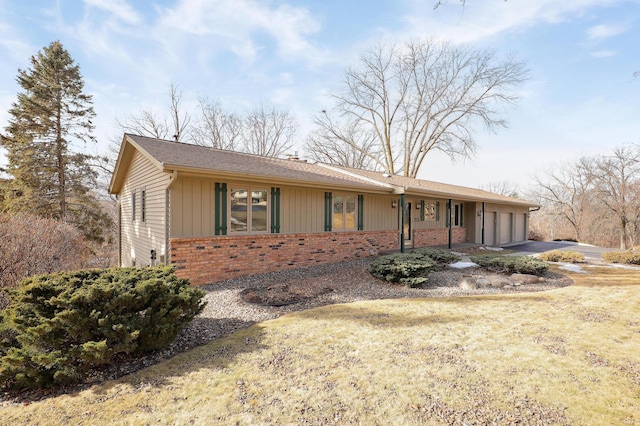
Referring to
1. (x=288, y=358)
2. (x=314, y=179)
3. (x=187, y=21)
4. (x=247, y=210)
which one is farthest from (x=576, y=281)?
(x=187, y=21)

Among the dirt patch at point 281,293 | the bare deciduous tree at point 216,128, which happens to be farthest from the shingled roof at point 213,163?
the bare deciduous tree at point 216,128

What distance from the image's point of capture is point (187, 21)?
28.2 feet

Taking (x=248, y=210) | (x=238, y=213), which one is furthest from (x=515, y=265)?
(x=238, y=213)

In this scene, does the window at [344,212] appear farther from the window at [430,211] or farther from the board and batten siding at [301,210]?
the window at [430,211]

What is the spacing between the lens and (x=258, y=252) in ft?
27.9

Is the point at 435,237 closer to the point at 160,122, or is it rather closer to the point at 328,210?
the point at 328,210

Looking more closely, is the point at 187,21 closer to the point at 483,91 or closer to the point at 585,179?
the point at 483,91

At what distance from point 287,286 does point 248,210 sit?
2.51 m

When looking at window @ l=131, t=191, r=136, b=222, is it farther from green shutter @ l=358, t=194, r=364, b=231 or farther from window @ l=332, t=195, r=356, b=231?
green shutter @ l=358, t=194, r=364, b=231

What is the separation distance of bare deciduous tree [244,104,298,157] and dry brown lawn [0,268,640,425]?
23.8 metres

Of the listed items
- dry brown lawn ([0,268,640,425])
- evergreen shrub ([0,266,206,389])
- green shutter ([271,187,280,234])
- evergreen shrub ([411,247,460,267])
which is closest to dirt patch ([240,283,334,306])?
dry brown lawn ([0,268,640,425])

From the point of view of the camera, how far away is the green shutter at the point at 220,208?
7.85 m

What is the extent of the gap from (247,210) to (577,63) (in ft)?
31.9

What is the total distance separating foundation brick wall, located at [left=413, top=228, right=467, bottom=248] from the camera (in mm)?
14008
